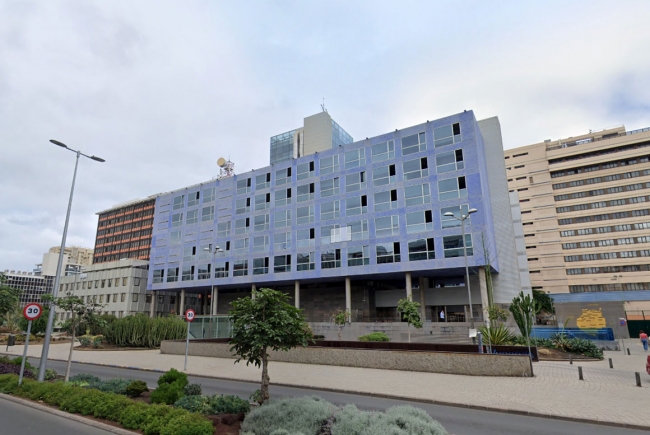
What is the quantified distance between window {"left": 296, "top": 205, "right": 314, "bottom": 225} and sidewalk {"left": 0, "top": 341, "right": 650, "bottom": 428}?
26.3 meters

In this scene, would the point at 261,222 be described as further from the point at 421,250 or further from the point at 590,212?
the point at 590,212

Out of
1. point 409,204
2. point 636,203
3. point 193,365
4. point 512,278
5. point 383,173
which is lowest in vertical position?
point 193,365

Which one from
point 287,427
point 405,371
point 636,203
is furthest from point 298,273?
point 636,203

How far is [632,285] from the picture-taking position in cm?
7050

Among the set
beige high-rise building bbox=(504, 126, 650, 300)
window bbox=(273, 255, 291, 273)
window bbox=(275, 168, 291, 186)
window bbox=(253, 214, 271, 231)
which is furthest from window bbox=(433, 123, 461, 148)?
beige high-rise building bbox=(504, 126, 650, 300)

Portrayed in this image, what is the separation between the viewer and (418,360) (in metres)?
18.5

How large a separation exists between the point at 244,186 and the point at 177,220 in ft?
45.0

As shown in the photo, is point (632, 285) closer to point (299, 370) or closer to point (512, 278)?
point (512, 278)

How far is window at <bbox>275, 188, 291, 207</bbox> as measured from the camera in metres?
50.2

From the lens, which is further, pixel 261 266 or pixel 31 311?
pixel 261 266

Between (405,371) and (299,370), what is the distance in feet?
18.0

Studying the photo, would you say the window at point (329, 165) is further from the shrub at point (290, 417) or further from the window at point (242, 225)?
the shrub at point (290, 417)

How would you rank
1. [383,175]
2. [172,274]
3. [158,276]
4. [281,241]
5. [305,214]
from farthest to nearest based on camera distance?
[158,276]
[172,274]
[281,241]
[305,214]
[383,175]

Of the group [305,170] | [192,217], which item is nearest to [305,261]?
[305,170]
